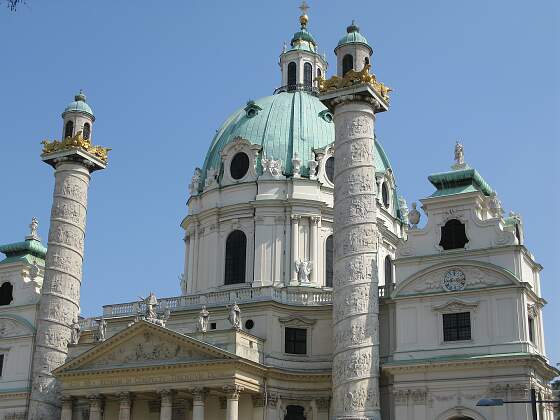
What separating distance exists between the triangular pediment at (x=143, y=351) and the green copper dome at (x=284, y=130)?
43.0 feet

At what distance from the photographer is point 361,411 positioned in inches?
1457

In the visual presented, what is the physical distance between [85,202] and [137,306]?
7187 millimetres

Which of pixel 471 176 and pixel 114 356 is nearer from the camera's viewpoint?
pixel 471 176

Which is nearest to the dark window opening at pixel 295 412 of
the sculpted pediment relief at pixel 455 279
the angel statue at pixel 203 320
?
the angel statue at pixel 203 320

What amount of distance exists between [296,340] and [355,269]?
6.96 m

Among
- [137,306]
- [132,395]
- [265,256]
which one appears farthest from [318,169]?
[132,395]

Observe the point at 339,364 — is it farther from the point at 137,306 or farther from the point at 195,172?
the point at 195,172

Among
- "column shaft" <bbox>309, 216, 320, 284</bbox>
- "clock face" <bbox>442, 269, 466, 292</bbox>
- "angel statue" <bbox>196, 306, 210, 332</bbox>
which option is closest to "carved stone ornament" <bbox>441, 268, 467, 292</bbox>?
"clock face" <bbox>442, 269, 466, 292</bbox>

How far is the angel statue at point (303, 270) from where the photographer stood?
48.0 m

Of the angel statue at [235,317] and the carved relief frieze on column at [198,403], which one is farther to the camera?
the angel statue at [235,317]

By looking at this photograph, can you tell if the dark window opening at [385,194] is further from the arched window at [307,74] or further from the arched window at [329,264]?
the arched window at [307,74]

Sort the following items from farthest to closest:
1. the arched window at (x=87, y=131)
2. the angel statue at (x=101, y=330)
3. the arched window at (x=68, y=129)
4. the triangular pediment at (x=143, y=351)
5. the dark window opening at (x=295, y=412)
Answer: the arched window at (x=87, y=131)
the arched window at (x=68, y=129)
the angel statue at (x=101, y=330)
the dark window opening at (x=295, y=412)
the triangular pediment at (x=143, y=351)

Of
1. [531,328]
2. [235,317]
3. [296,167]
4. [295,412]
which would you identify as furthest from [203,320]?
[531,328]

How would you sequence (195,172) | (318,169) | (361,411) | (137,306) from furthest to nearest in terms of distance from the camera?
1. (195,172)
2. (318,169)
3. (137,306)
4. (361,411)
